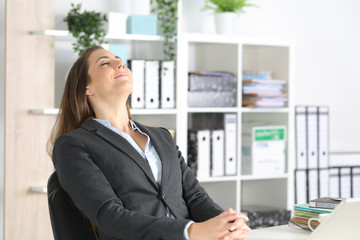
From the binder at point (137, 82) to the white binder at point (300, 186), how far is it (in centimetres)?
125

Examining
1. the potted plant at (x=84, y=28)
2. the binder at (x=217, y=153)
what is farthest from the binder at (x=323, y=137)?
the potted plant at (x=84, y=28)

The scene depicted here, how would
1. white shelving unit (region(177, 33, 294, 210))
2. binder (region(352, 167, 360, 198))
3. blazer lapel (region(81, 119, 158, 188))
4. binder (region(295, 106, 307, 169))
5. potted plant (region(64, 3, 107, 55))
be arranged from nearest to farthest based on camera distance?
blazer lapel (region(81, 119, 158, 188)), potted plant (region(64, 3, 107, 55)), white shelving unit (region(177, 33, 294, 210)), binder (region(295, 106, 307, 169)), binder (region(352, 167, 360, 198))

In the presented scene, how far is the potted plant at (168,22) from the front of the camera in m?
3.59

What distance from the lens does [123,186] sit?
191cm

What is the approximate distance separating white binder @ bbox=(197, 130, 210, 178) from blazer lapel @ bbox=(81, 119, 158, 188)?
184 centimetres

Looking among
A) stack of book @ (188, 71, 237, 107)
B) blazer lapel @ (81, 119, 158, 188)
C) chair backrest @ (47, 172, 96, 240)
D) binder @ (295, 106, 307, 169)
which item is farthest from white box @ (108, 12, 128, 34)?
chair backrest @ (47, 172, 96, 240)

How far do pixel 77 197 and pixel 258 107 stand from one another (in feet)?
7.52

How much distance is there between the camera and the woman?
1766 millimetres

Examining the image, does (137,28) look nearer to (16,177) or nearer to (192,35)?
(192,35)

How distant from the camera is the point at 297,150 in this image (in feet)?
13.6

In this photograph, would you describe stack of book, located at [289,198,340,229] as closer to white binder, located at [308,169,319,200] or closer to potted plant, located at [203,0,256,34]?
potted plant, located at [203,0,256,34]

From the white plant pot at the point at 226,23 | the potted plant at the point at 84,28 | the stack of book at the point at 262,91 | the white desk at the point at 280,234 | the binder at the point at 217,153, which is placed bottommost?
the white desk at the point at 280,234

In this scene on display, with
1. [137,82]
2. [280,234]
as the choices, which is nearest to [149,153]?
[280,234]

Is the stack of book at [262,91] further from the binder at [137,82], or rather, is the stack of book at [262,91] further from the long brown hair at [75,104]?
the long brown hair at [75,104]
